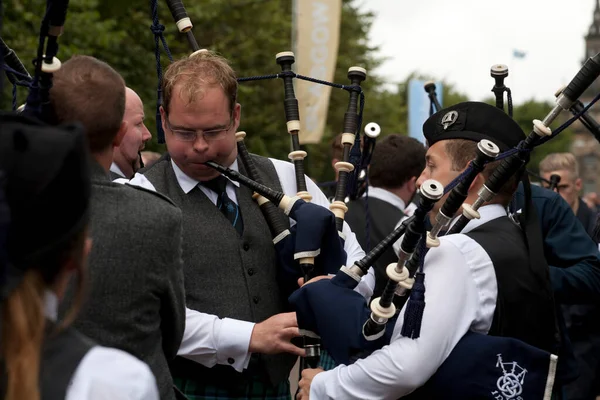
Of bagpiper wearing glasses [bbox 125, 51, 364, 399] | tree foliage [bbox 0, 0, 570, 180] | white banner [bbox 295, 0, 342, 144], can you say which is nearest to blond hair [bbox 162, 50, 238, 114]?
bagpiper wearing glasses [bbox 125, 51, 364, 399]

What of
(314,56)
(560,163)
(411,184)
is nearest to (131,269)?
(411,184)

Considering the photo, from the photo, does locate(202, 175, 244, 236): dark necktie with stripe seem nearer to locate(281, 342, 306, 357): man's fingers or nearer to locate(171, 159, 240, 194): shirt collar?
locate(171, 159, 240, 194): shirt collar

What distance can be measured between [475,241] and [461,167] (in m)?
0.26

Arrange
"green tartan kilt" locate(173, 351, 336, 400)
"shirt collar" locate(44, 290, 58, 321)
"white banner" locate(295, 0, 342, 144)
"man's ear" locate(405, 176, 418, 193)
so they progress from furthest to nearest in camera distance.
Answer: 1. "white banner" locate(295, 0, 342, 144)
2. "man's ear" locate(405, 176, 418, 193)
3. "green tartan kilt" locate(173, 351, 336, 400)
4. "shirt collar" locate(44, 290, 58, 321)

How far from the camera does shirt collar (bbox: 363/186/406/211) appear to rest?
593 centimetres

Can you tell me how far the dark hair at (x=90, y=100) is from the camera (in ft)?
7.79

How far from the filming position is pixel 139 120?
3754mm

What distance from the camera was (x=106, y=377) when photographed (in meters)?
1.70

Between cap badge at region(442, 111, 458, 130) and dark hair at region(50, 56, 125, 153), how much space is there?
3.61 feet

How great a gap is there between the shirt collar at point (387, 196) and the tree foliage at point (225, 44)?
2668mm

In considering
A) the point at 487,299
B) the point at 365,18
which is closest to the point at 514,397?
the point at 487,299

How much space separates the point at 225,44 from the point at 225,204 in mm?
16615

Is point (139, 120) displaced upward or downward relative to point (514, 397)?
upward

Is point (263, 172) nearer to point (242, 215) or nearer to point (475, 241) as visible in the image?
point (242, 215)
